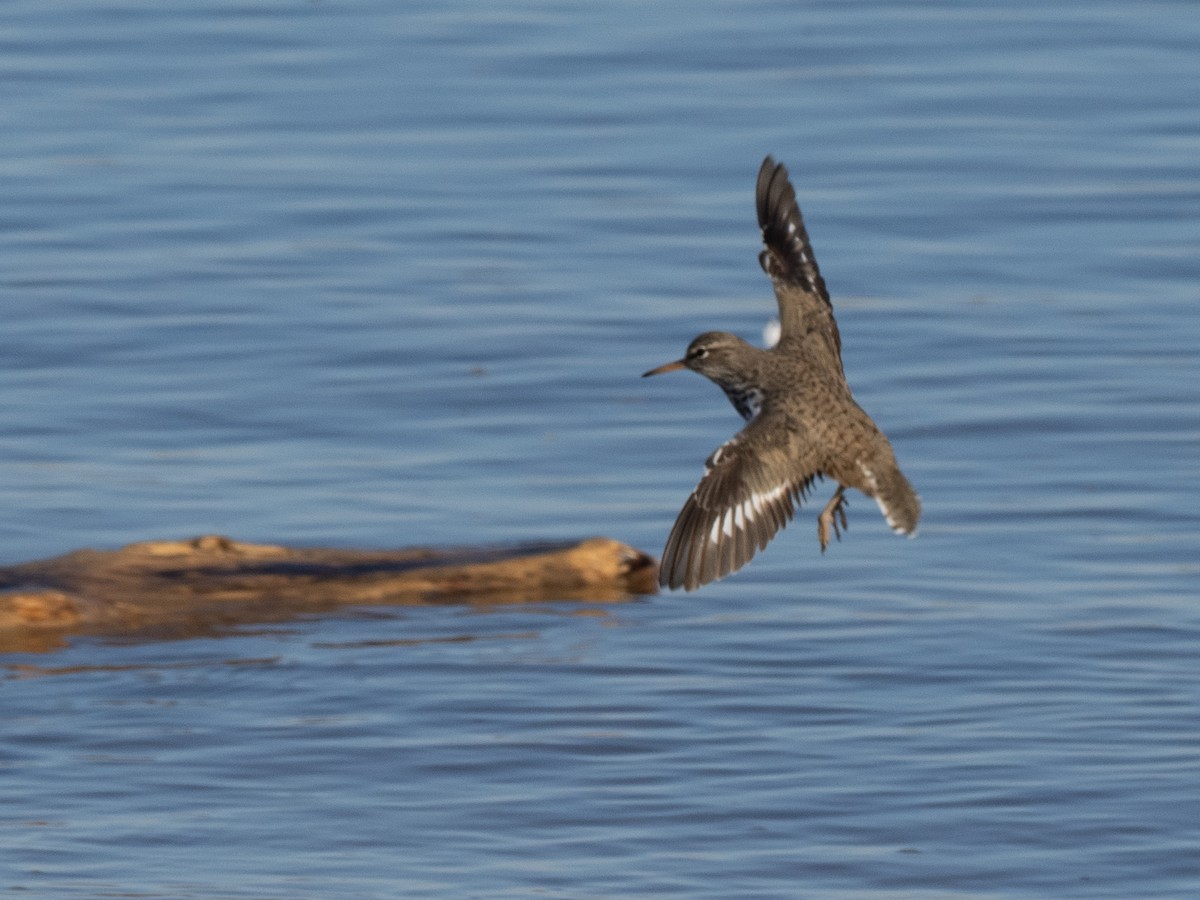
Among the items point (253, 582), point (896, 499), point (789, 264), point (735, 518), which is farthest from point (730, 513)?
point (253, 582)

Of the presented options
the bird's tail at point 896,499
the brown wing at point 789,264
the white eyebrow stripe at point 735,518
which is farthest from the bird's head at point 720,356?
the white eyebrow stripe at point 735,518

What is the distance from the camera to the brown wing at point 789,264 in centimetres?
814

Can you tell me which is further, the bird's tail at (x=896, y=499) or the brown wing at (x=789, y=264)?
the brown wing at (x=789, y=264)

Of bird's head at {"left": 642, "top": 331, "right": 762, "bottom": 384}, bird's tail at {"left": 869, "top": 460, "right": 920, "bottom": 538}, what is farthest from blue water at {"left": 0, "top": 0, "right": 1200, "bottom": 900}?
bird's head at {"left": 642, "top": 331, "right": 762, "bottom": 384}

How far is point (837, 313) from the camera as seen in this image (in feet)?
49.8

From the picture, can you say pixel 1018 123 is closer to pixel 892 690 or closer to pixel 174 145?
pixel 174 145

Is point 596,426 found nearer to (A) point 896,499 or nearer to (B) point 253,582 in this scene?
(B) point 253,582

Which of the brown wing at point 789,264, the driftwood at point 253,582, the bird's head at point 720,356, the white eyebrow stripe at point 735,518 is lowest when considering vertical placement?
the driftwood at point 253,582

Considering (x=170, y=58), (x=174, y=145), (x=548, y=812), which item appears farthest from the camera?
(x=170, y=58)

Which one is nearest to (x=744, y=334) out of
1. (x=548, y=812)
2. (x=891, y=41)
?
(x=548, y=812)

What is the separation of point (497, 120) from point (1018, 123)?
3567 millimetres

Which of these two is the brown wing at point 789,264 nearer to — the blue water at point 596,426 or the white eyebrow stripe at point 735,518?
the white eyebrow stripe at point 735,518

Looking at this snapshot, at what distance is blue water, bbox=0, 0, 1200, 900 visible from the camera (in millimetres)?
9180

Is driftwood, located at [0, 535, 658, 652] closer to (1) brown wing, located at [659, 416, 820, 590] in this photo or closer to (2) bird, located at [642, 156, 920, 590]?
(2) bird, located at [642, 156, 920, 590]
